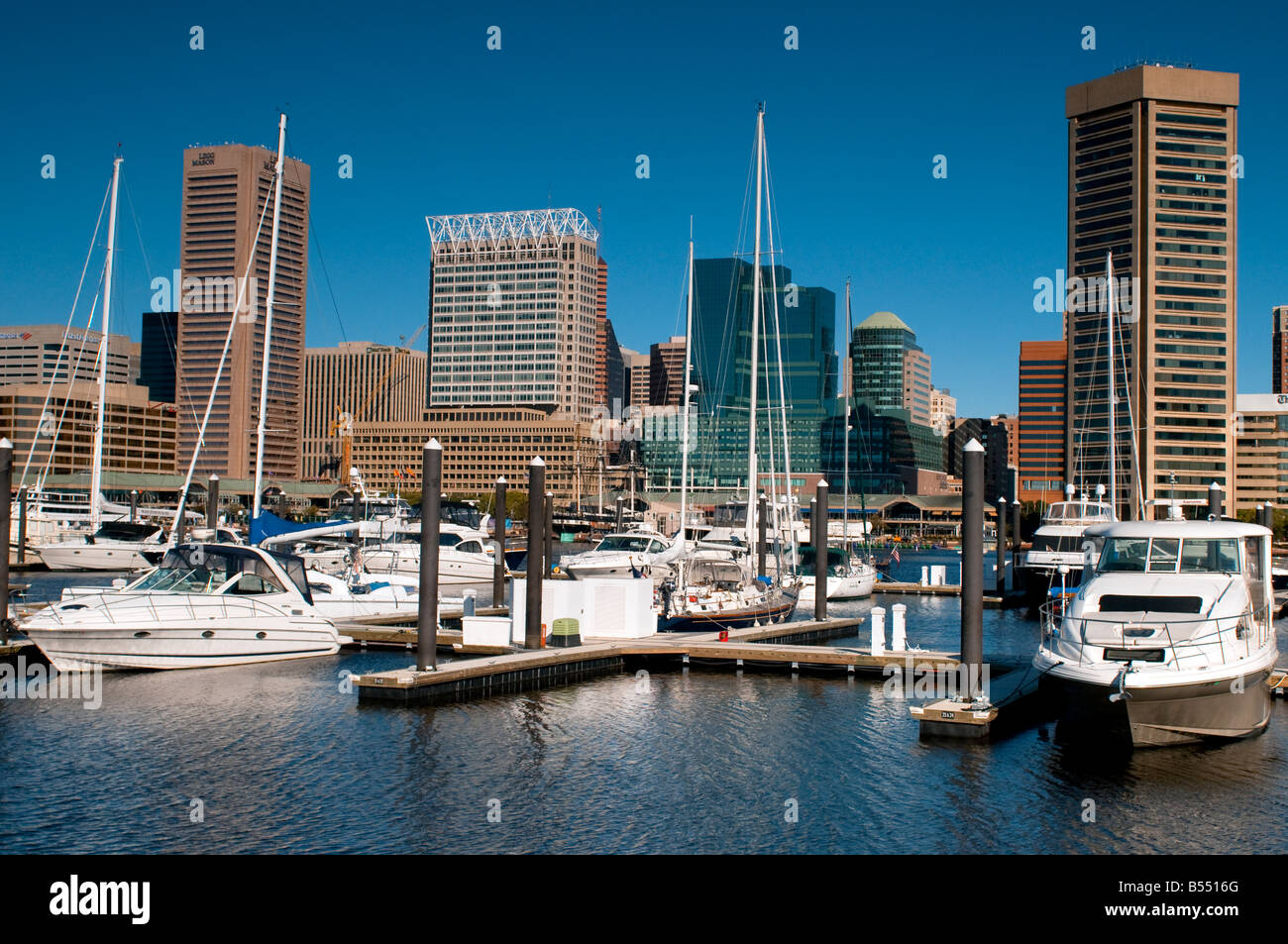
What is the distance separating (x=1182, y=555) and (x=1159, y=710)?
190 inches

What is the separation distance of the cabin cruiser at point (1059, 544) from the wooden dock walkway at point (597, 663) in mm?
25454

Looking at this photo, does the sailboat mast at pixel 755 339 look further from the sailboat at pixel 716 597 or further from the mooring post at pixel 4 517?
the mooring post at pixel 4 517

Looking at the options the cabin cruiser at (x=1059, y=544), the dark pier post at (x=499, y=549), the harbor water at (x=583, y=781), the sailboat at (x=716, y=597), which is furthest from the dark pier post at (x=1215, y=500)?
the dark pier post at (x=499, y=549)

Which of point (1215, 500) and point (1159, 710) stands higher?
point (1215, 500)

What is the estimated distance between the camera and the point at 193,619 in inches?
1310

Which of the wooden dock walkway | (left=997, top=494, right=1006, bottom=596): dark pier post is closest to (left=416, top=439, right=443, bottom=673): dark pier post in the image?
the wooden dock walkway

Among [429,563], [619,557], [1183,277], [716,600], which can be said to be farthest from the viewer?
[1183,277]

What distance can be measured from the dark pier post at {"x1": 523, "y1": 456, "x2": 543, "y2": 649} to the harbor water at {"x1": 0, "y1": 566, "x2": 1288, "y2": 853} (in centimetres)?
437

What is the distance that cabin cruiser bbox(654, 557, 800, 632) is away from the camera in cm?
4166

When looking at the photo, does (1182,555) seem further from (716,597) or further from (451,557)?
(451,557)

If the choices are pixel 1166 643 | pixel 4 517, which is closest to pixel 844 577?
pixel 1166 643

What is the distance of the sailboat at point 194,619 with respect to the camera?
3145 cm

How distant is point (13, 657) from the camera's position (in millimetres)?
31797
